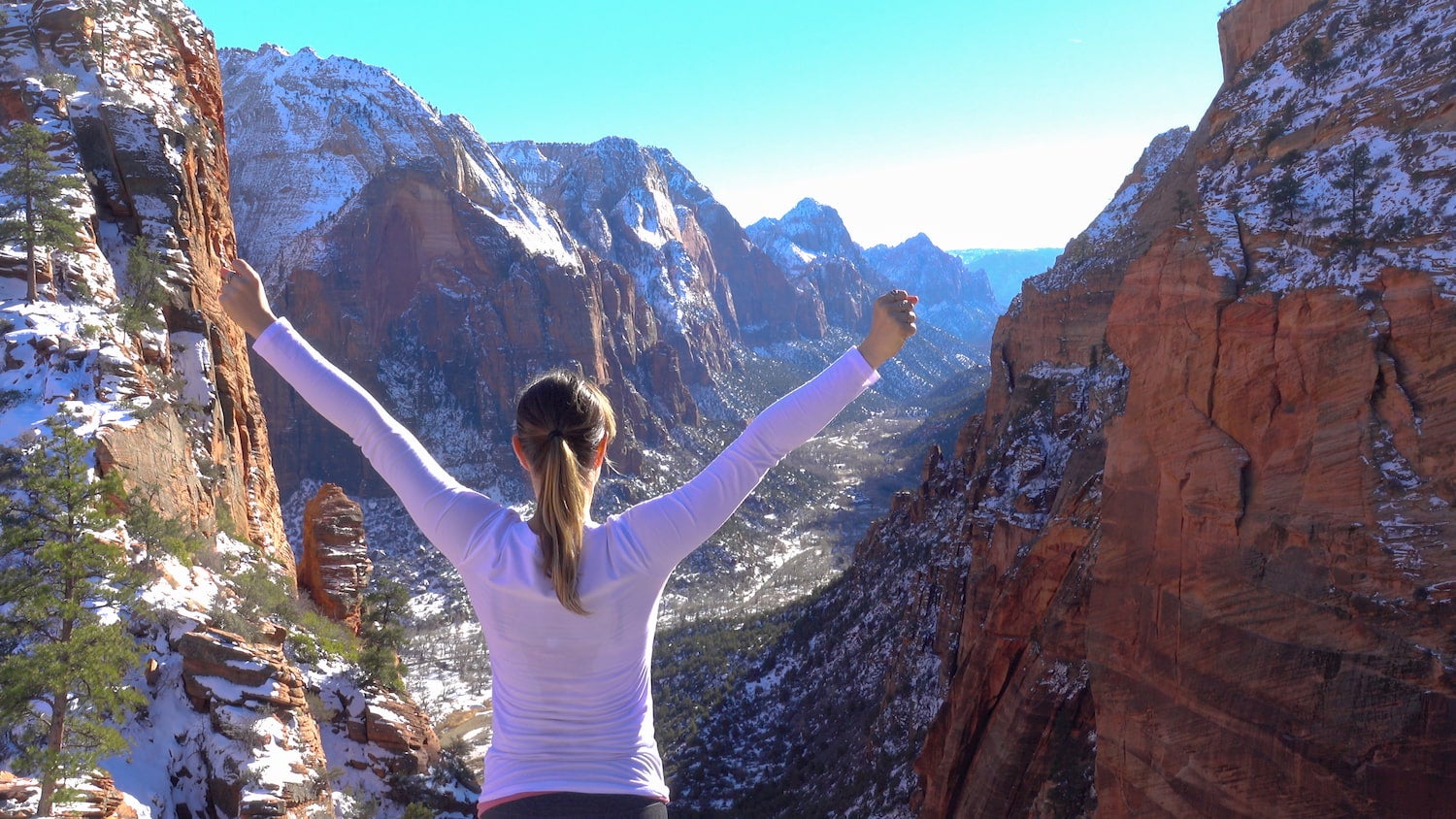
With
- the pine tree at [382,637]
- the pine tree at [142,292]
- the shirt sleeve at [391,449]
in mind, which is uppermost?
the pine tree at [142,292]

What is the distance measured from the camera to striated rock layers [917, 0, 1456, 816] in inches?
362

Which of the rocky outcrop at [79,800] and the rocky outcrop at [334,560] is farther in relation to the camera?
the rocky outcrop at [334,560]

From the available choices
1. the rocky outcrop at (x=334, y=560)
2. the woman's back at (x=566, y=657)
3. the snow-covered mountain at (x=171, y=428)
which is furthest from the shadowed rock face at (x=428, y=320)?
the woman's back at (x=566, y=657)

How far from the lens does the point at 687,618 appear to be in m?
77.5

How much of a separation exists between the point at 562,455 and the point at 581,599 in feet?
1.51

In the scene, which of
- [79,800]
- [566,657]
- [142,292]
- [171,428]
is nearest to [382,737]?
[171,428]

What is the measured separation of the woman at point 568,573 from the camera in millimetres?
2598

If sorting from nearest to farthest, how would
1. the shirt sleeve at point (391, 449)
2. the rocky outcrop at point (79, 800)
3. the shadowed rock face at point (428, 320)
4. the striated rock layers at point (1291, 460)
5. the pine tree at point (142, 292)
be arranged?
the shirt sleeve at point (391, 449) < the rocky outcrop at point (79, 800) < the striated rock layers at point (1291, 460) < the pine tree at point (142, 292) < the shadowed rock face at point (428, 320)

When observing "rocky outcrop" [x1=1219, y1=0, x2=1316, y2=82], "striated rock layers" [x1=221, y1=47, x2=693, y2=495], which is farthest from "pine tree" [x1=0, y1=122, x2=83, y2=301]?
"striated rock layers" [x1=221, y1=47, x2=693, y2=495]

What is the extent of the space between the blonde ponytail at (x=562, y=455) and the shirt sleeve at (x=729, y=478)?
19 centimetres

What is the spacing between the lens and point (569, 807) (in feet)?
8.72

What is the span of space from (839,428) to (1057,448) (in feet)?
487

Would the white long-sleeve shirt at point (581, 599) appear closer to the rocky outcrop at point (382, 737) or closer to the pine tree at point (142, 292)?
the rocky outcrop at point (382, 737)

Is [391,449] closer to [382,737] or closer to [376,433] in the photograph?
[376,433]
